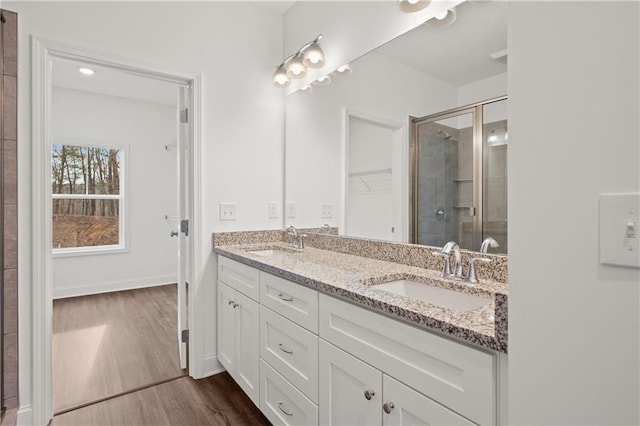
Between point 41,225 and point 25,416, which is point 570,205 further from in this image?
point 25,416

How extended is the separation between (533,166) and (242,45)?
2281mm

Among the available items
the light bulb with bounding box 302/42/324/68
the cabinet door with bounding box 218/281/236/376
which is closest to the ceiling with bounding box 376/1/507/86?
the light bulb with bounding box 302/42/324/68

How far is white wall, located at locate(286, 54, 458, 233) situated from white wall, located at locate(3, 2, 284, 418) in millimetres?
171

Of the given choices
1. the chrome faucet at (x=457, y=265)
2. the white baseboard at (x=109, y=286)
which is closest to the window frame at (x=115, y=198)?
the white baseboard at (x=109, y=286)

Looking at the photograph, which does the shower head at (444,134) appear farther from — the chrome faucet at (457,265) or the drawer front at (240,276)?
the drawer front at (240,276)

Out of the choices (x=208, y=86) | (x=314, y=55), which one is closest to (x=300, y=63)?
(x=314, y=55)

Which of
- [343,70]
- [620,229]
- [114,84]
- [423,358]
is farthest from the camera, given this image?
[114,84]

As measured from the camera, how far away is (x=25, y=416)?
167 cm

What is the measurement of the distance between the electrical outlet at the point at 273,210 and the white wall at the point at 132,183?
2706 millimetres

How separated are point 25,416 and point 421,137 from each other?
2384mm

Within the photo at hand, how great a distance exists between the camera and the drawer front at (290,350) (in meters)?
1.32

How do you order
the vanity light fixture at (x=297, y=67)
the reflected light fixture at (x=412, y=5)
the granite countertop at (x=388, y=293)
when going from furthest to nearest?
1. the vanity light fixture at (x=297, y=67)
2. the reflected light fixture at (x=412, y=5)
3. the granite countertop at (x=388, y=293)

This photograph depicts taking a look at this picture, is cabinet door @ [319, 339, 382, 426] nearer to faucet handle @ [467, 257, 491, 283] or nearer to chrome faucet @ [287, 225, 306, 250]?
faucet handle @ [467, 257, 491, 283]

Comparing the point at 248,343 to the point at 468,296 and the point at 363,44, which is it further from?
the point at 363,44
